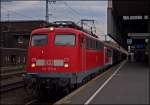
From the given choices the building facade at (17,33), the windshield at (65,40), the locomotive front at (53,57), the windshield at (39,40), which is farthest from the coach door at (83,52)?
the building facade at (17,33)

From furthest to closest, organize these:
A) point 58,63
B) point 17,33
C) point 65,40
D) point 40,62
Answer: point 17,33 → point 65,40 → point 40,62 → point 58,63

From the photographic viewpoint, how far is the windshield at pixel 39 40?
18750mm

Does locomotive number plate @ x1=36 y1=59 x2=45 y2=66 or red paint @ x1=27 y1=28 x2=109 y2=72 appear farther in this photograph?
locomotive number plate @ x1=36 y1=59 x2=45 y2=66

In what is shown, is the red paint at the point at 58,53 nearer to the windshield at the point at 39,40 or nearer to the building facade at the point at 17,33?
the windshield at the point at 39,40

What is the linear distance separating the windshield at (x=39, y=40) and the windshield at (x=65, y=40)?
53 centimetres

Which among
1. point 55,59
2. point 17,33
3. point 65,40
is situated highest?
point 17,33

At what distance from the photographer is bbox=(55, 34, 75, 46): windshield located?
18.6 m

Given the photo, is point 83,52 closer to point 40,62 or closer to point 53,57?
point 53,57

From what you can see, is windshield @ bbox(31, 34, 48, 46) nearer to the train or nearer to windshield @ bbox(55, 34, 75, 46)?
the train

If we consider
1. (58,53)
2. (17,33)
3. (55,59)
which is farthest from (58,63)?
(17,33)

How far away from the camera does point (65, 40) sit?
18703 mm

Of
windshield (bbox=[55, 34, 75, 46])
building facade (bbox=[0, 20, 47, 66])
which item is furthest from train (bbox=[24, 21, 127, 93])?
building facade (bbox=[0, 20, 47, 66])

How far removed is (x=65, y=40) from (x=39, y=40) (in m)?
1.19

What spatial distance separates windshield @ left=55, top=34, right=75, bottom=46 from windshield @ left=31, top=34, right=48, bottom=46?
1.73 ft
